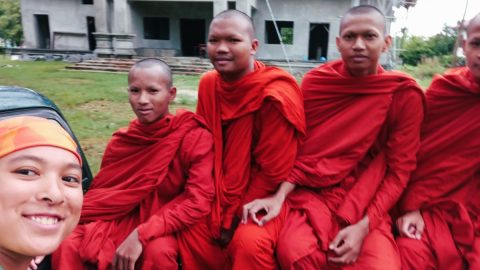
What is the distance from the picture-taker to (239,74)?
2.57 m

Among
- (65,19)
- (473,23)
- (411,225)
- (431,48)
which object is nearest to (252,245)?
(411,225)

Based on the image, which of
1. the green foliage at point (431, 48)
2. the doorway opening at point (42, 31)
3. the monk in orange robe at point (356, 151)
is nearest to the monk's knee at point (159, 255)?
the monk in orange robe at point (356, 151)

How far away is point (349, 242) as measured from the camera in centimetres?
220

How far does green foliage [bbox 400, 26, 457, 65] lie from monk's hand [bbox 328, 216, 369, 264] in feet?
110

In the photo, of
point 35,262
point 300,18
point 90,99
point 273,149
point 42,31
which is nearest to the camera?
point 35,262

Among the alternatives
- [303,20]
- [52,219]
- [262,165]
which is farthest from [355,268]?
[303,20]

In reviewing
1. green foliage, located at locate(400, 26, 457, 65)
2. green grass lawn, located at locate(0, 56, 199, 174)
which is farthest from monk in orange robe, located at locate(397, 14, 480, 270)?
green foliage, located at locate(400, 26, 457, 65)

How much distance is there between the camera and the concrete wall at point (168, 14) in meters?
19.3

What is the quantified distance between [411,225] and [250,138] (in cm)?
105

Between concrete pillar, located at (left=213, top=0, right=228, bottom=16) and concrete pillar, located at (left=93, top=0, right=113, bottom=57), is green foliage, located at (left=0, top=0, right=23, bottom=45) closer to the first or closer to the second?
concrete pillar, located at (left=93, top=0, right=113, bottom=57)

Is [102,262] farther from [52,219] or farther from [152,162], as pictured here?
[52,219]

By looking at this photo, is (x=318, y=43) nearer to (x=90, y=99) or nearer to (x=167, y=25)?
(x=167, y=25)

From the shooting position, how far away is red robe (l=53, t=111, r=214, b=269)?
92.9 inches

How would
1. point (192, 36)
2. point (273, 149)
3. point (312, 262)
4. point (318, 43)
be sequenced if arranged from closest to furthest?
point (312, 262)
point (273, 149)
point (318, 43)
point (192, 36)
